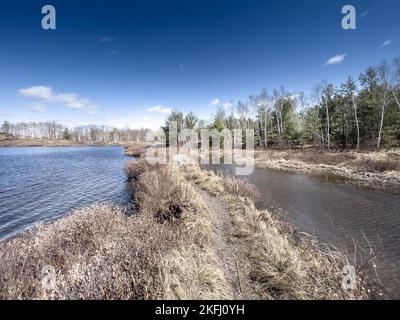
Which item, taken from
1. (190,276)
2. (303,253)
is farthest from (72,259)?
(303,253)

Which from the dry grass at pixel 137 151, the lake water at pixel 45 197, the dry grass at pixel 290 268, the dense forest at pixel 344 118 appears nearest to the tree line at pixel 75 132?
the dry grass at pixel 137 151

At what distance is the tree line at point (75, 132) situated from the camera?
5940 inches

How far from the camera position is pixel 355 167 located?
21.4 metres

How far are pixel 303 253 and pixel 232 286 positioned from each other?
2554 millimetres

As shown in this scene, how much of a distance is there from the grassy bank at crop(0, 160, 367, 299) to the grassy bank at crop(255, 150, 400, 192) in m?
14.0

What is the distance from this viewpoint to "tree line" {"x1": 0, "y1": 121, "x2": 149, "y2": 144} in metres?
151

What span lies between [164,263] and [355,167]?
24.0 meters

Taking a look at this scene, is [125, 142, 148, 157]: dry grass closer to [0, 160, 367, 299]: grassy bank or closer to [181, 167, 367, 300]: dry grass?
[0, 160, 367, 299]: grassy bank

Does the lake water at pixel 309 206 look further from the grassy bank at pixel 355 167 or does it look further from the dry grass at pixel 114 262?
the dry grass at pixel 114 262

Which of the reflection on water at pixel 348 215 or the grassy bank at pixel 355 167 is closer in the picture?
the reflection on water at pixel 348 215

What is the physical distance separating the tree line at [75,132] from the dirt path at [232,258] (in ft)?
482

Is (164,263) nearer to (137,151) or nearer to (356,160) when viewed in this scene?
(356,160)

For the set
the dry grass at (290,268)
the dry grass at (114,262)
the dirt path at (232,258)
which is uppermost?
the dry grass at (114,262)

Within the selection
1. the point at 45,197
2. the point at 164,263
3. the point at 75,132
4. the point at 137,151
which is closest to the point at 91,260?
the point at 164,263
